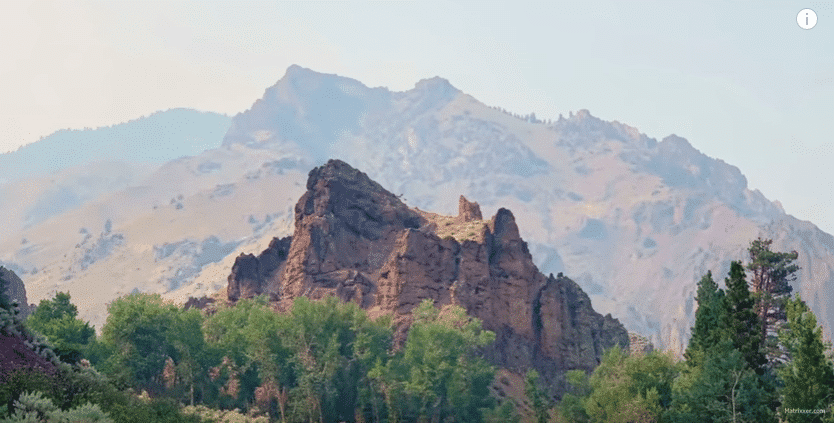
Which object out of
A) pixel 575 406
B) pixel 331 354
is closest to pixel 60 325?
pixel 331 354

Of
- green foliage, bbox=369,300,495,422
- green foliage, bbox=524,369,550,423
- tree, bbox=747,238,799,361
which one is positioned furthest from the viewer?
tree, bbox=747,238,799,361

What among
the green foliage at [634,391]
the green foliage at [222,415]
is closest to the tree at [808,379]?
the green foliage at [634,391]

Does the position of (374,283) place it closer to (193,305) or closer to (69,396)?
(193,305)

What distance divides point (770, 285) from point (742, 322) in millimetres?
25794

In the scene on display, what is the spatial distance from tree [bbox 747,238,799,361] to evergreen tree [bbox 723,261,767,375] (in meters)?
16.6

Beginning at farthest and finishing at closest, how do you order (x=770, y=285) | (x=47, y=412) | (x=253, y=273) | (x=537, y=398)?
1. (x=253, y=273)
2. (x=770, y=285)
3. (x=537, y=398)
4. (x=47, y=412)

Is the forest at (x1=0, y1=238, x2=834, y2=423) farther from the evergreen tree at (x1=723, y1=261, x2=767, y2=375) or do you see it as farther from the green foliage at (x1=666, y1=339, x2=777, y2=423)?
the green foliage at (x1=666, y1=339, x2=777, y2=423)

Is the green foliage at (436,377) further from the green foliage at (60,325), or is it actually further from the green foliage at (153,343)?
the green foliage at (60,325)

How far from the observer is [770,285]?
397ft

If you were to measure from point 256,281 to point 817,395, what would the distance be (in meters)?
79.5

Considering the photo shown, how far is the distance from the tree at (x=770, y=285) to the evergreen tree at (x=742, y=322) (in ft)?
54.5

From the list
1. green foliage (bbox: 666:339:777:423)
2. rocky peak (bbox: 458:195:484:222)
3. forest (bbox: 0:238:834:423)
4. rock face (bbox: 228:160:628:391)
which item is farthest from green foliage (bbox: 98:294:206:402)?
green foliage (bbox: 666:339:777:423)

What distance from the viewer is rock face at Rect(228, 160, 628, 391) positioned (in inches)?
5251

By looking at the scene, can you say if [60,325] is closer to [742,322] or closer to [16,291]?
[16,291]
